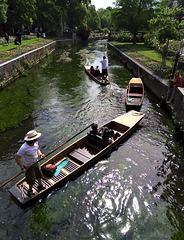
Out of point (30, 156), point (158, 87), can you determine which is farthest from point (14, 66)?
point (30, 156)

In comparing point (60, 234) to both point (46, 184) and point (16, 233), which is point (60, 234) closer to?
Result: point (16, 233)

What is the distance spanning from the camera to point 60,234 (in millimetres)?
5602

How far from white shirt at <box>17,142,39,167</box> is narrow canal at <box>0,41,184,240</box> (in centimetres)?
202

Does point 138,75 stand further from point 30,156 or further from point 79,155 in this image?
point 30,156

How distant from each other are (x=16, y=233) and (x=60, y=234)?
4.64 feet

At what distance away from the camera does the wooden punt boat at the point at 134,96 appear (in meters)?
12.9

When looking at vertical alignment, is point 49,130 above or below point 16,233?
above

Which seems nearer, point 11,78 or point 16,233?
point 16,233

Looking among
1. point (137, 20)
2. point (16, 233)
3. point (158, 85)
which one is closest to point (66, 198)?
point (16, 233)

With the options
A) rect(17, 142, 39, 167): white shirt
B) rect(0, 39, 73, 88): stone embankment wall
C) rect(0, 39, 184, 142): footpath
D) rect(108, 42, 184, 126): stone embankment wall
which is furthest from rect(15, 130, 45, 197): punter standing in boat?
rect(0, 39, 73, 88): stone embankment wall

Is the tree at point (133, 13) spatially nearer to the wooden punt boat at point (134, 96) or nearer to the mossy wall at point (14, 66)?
the mossy wall at point (14, 66)

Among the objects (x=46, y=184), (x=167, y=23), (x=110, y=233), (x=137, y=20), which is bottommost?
(x=110, y=233)

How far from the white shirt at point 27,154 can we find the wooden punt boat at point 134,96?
888 centimetres

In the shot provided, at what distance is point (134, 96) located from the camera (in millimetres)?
14281
